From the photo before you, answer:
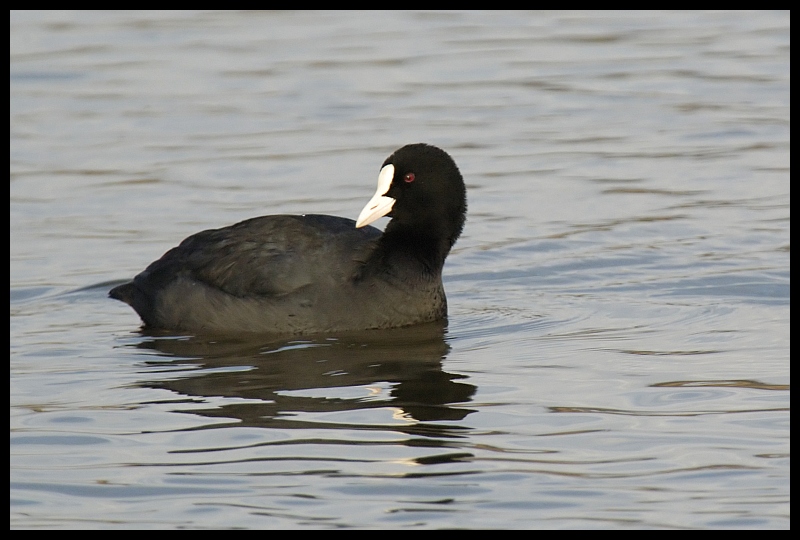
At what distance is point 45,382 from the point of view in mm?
6273

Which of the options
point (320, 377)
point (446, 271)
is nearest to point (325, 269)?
point (320, 377)

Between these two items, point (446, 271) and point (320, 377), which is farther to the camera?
point (446, 271)

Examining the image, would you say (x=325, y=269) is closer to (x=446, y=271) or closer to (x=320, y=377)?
(x=320, y=377)

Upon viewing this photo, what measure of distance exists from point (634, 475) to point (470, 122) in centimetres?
740

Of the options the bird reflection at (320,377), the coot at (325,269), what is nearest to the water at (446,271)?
the bird reflection at (320,377)

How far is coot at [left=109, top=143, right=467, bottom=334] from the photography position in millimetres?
7191

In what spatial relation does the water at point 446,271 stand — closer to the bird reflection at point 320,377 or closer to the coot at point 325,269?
the bird reflection at point 320,377

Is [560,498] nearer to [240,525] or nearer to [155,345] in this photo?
[240,525]

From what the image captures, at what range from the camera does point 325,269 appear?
23.6ft

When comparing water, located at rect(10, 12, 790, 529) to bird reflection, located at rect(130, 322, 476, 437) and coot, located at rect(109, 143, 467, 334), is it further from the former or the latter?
coot, located at rect(109, 143, 467, 334)

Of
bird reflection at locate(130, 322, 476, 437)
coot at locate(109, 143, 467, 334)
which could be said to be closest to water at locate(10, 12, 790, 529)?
bird reflection at locate(130, 322, 476, 437)

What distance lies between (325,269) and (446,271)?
1.45 m

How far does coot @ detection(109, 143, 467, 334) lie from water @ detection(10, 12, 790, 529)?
0.15m
